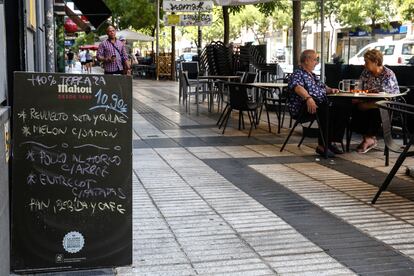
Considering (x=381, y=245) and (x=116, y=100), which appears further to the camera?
(x=381, y=245)

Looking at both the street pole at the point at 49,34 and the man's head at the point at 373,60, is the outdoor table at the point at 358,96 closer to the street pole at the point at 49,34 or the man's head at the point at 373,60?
the man's head at the point at 373,60

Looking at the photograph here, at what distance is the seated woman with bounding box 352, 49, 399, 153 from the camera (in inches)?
320

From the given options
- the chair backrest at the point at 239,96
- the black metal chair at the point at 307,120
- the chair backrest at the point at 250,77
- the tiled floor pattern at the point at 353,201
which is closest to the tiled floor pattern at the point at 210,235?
the tiled floor pattern at the point at 353,201

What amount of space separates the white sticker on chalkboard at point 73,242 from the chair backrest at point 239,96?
617 centimetres

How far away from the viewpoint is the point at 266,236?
456 cm

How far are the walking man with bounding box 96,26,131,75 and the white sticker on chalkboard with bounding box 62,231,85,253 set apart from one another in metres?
8.66

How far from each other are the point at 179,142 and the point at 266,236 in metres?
4.68

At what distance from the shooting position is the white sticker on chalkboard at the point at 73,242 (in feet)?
11.8

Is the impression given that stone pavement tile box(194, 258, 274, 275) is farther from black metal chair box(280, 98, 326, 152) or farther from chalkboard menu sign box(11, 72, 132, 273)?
black metal chair box(280, 98, 326, 152)

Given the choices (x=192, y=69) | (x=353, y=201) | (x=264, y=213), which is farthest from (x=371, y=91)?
(x=192, y=69)

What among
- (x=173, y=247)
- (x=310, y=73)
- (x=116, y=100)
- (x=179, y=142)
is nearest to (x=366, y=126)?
(x=310, y=73)

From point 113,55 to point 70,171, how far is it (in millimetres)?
8727

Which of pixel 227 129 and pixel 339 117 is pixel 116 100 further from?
pixel 227 129

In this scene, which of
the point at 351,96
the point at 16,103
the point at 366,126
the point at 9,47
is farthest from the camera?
the point at 366,126
